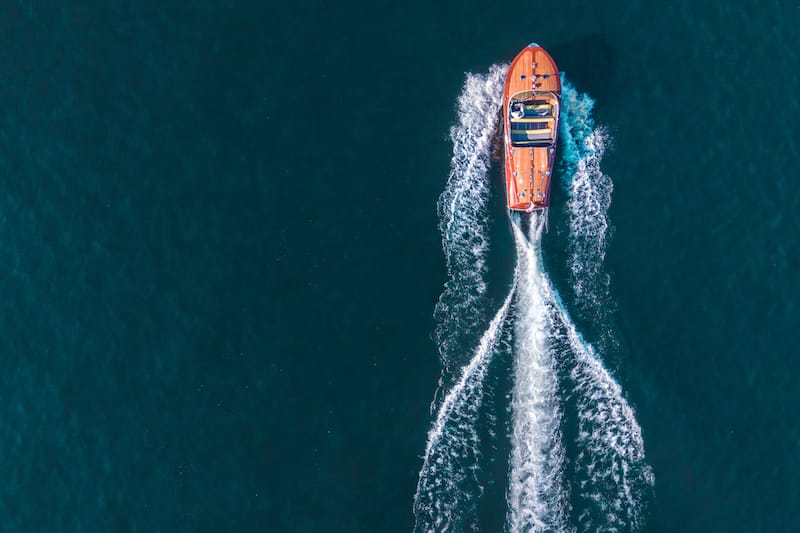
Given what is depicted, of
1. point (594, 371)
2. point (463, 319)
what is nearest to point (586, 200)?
point (594, 371)

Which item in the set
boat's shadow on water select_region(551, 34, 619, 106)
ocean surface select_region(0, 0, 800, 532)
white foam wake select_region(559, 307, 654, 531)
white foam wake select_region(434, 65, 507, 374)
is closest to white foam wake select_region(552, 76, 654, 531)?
white foam wake select_region(559, 307, 654, 531)

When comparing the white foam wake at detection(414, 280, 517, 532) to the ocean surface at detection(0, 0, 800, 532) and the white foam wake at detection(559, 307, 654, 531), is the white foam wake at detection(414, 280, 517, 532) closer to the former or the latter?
the ocean surface at detection(0, 0, 800, 532)

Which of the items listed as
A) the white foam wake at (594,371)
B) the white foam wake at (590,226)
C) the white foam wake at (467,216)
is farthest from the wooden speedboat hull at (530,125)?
the white foam wake at (590,226)

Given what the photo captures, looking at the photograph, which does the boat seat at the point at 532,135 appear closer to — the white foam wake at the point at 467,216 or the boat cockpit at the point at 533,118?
the boat cockpit at the point at 533,118

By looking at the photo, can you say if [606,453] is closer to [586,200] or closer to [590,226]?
[590,226]

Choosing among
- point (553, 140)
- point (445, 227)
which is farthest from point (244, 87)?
point (553, 140)
